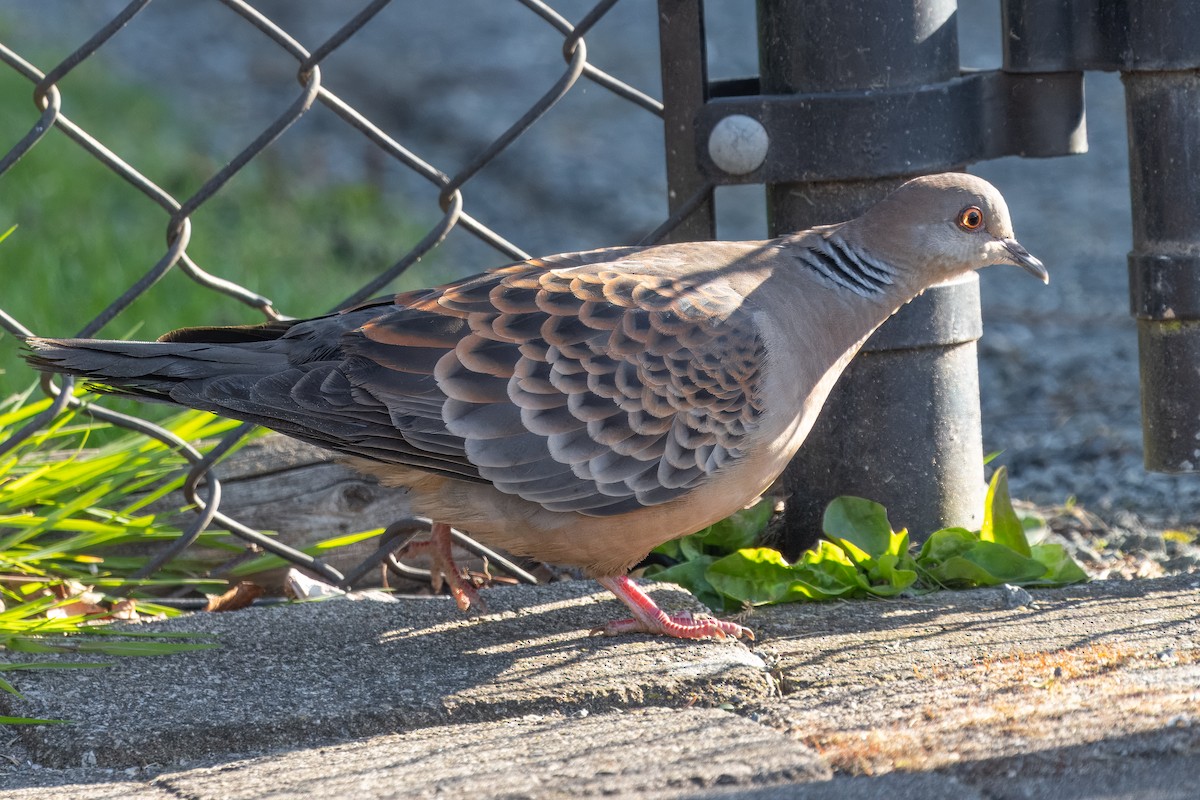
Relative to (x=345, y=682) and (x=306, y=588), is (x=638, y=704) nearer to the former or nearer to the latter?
(x=345, y=682)

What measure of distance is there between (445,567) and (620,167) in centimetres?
670

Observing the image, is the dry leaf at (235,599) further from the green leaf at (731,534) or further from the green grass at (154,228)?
the green grass at (154,228)

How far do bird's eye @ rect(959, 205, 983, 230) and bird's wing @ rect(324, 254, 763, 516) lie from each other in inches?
19.6

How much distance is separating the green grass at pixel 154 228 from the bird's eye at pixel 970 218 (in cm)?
295

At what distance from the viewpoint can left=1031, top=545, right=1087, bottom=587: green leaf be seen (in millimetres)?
2990

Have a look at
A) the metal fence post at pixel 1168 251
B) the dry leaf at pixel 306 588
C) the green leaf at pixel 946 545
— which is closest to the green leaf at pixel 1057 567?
the green leaf at pixel 946 545

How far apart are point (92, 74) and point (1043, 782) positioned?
364 inches

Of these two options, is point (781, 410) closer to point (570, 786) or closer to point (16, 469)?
point (570, 786)

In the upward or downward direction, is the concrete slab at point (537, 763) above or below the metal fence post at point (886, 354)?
below

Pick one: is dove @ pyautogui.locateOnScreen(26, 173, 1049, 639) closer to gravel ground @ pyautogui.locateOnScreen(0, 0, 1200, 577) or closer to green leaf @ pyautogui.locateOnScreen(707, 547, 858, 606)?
green leaf @ pyautogui.locateOnScreen(707, 547, 858, 606)

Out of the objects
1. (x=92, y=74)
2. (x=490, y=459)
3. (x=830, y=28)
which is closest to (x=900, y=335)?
(x=830, y=28)

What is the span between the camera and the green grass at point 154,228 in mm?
5496

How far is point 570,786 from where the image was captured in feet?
6.28

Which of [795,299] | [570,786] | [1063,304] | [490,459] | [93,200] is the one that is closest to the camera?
[570,786]
